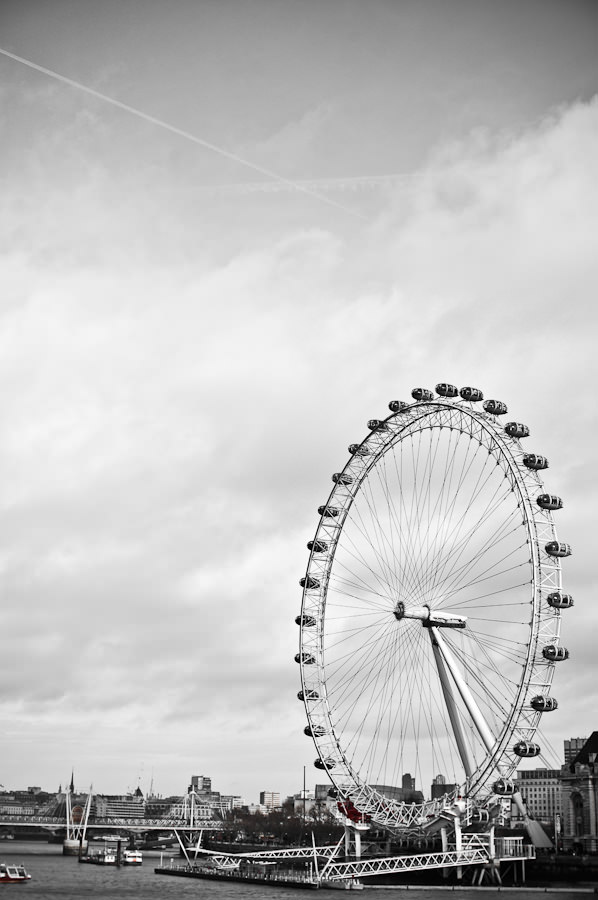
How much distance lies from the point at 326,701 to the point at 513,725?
1643 cm

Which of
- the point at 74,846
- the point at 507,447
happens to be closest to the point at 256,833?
the point at 74,846

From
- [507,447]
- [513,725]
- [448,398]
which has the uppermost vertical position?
[448,398]

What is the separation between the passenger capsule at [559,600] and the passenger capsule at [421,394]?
16.1 metres

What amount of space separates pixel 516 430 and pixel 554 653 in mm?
13567

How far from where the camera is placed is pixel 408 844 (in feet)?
216

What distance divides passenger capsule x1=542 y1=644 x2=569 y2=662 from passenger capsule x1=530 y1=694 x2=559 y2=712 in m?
2.16

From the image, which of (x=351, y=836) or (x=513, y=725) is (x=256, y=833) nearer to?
(x=351, y=836)

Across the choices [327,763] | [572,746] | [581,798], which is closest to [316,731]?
[327,763]

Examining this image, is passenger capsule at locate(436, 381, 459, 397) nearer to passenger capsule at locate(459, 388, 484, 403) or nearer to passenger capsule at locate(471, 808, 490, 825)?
passenger capsule at locate(459, 388, 484, 403)

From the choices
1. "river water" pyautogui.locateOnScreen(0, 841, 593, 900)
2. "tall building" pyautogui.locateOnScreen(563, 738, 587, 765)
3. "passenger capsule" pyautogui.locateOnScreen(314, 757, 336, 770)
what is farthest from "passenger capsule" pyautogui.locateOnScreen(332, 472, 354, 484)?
"tall building" pyautogui.locateOnScreen(563, 738, 587, 765)

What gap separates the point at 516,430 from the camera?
61250mm

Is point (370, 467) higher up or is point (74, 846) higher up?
point (370, 467)

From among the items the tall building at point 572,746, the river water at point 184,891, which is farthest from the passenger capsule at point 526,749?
the tall building at point 572,746

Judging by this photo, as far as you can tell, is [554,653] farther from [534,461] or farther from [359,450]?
[359,450]
